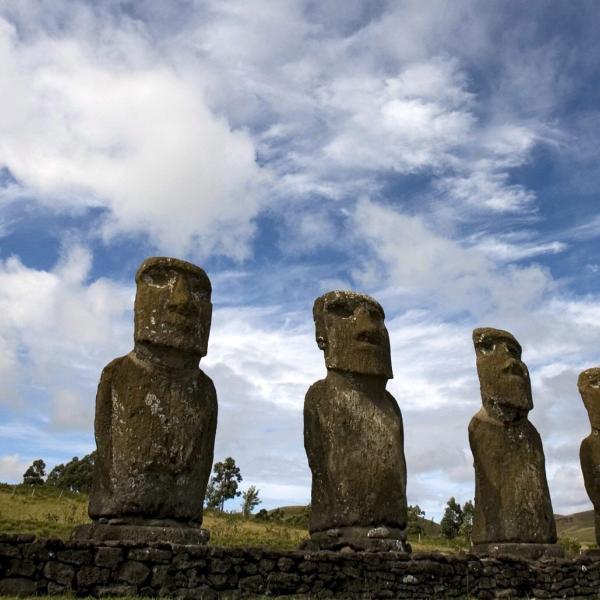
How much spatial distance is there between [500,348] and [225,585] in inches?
280

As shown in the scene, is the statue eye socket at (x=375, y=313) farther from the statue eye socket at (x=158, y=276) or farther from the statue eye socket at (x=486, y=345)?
the statue eye socket at (x=158, y=276)

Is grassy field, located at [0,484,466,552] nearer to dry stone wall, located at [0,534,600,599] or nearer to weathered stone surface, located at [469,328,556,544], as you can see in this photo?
weathered stone surface, located at [469,328,556,544]

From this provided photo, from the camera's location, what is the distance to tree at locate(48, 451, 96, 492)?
50.0m

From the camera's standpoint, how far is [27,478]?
50125mm

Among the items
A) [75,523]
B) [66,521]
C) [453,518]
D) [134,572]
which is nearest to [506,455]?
[134,572]

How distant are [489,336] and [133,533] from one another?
773cm

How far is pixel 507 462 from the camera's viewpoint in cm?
1289

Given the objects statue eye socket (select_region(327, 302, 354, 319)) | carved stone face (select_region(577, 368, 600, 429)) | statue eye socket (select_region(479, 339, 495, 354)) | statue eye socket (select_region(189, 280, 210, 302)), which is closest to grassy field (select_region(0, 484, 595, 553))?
carved stone face (select_region(577, 368, 600, 429))

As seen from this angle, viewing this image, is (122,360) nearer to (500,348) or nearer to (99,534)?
(99,534)

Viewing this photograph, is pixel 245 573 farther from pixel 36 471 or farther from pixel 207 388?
pixel 36 471

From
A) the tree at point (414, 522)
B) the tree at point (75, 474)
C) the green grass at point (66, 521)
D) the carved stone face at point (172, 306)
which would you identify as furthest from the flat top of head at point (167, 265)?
the tree at point (75, 474)

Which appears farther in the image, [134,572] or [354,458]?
[354,458]

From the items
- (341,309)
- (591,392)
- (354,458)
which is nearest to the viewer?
(354,458)

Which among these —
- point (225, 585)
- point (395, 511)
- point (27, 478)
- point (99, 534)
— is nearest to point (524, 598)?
point (395, 511)
